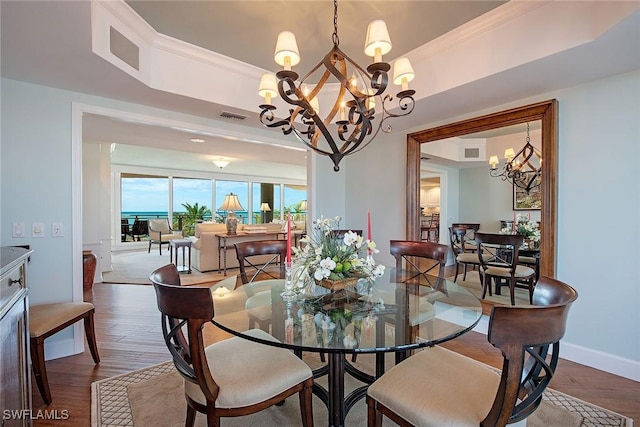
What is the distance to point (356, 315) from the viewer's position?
5.25 feet

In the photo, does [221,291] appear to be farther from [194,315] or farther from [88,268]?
[88,268]

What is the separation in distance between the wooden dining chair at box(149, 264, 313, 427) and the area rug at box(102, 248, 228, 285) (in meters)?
3.78

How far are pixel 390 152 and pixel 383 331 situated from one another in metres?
3.02

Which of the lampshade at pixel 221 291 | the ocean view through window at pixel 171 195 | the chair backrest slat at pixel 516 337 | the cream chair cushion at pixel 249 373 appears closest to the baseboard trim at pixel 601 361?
the chair backrest slat at pixel 516 337

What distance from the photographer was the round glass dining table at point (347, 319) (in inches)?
52.7

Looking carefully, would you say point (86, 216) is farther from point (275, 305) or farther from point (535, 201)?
point (535, 201)

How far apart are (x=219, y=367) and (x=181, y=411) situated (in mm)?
725

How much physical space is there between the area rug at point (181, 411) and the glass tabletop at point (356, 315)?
674mm

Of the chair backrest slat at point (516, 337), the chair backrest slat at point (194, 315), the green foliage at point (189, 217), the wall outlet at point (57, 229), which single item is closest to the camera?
the chair backrest slat at point (516, 337)

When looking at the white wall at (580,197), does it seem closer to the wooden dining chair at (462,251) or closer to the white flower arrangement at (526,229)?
the white flower arrangement at (526,229)

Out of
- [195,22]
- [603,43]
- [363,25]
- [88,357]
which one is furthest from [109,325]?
[603,43]

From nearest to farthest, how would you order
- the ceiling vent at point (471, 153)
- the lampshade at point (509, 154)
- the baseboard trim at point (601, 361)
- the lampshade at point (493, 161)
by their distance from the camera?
the baseboard trim at point (601, 361) → the lampshade at point (509, 154) → the lampshade at point (493, 161) → the ceiling vent at point (471, 153)

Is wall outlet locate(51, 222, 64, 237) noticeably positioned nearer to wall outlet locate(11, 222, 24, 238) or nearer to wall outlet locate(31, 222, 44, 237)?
wall outlet locate(31, 222, 44, 237)

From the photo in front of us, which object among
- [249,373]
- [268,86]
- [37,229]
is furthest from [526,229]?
[37,229]
